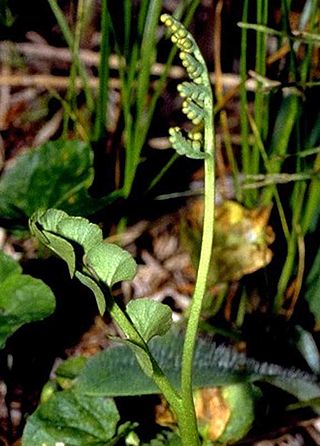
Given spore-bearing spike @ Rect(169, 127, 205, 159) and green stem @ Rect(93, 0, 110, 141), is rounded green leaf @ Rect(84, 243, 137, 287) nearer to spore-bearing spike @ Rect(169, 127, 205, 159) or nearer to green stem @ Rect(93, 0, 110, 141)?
spore-bearing spike @ Rect(169, 127, 205, 159)

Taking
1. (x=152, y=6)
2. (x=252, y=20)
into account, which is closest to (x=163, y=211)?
(x=252, y=20)

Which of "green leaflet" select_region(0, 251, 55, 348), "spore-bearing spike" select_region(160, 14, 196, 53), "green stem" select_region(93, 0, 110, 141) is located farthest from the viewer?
"green stem" select_region(93, 0, 110, 141)

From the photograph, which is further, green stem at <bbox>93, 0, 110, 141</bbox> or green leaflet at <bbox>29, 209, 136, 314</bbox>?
green stem at <bbox>93, 0, 110, 141</bbox>

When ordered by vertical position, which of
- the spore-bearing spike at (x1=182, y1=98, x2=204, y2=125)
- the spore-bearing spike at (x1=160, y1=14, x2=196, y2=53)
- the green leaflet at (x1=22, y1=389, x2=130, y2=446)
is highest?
the spore-bearing spike at (x1=160, y1=14, x2=196, y2=53)

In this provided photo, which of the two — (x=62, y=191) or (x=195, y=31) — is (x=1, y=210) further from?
(x=195, y=31)

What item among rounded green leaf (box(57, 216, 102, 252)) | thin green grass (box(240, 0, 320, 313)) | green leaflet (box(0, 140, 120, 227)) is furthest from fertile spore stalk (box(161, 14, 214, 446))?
green leaflet (box(0, 140, 120, 227))

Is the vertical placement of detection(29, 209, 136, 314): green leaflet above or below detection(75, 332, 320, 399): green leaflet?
above

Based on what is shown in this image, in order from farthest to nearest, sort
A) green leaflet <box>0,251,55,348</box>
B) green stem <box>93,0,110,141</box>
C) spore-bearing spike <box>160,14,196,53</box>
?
green stem <box>93,0,110,141</box> → green leaflet <box>0,251,55,348</box> → spore-bearing spike <box>160,14,196,53</box>

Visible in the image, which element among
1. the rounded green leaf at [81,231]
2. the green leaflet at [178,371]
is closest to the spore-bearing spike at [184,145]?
the rounded green leaf at [81,231]
